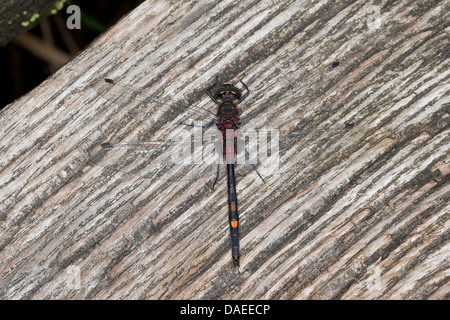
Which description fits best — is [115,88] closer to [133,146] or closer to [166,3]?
[133,146]

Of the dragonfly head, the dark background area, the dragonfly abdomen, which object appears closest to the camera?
the dragonfly abdomen

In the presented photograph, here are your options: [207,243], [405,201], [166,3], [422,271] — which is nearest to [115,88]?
[166,3]

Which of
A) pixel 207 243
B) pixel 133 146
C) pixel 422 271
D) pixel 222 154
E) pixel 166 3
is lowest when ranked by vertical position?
pixel 422 271

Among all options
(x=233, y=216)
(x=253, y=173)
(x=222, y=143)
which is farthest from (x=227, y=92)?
(x=233, y=216)

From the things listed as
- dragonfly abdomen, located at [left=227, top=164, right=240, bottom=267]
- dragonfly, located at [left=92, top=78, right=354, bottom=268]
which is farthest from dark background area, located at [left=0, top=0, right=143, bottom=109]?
dragonfly abdomen, located at [left=227, top=164, right=240, bottom=267]

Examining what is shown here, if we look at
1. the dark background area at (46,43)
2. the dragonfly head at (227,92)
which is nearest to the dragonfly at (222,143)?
the dragonfly head at (227,92)

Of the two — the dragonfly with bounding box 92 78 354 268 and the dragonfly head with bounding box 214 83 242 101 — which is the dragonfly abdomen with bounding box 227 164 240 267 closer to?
the dragonfly with bounding box 92 78 354 268
